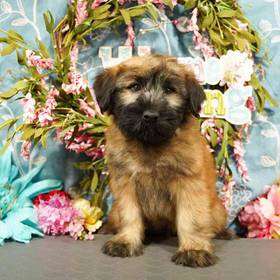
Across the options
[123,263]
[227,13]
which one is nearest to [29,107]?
[123,263]

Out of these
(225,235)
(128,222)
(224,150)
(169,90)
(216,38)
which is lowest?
(225,235)

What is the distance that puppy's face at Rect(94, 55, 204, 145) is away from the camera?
2.14 m

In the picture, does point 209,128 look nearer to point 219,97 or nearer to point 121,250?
point 219,97

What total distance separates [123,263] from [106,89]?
31.4 inches

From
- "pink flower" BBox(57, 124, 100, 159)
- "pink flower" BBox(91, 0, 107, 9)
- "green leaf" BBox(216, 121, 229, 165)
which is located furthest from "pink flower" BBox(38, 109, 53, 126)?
"green leaf" BBox(216, 121, 229, 165)

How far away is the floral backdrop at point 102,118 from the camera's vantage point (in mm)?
2729

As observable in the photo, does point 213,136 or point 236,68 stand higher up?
point 236,68

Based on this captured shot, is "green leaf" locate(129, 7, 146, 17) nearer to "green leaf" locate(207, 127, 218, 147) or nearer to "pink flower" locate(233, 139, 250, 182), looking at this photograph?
"green leaf" locate(207, 127, 218, 147)

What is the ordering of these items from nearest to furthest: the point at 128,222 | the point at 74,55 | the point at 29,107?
1. the point at 128,222
2. the point at 29,107
3. the point at 74,55

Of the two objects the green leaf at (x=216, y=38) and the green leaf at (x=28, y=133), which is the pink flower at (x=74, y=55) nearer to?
the green leaf at (x=28, y=133)

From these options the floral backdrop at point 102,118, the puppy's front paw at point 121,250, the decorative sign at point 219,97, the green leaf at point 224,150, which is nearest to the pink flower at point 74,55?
the floral backdrop at point 102,118

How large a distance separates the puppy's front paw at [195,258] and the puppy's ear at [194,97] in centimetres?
64

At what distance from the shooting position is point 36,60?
2.60 m

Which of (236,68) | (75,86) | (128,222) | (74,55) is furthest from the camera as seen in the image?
(74,55)
